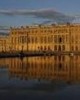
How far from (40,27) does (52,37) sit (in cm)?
783

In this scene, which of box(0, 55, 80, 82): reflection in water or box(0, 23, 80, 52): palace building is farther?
box(0, 23, 80, 52): palace building

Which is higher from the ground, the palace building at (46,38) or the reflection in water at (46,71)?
the palace building at (46,38)

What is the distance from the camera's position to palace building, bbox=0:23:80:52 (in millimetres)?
133750

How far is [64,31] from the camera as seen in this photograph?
13600 centimetres

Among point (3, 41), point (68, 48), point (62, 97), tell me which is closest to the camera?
point (62, 97)

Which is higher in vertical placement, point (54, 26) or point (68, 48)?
point (54, 26)

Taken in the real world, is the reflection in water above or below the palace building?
below

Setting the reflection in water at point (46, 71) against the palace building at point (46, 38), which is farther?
the palace building at point (46, 38)

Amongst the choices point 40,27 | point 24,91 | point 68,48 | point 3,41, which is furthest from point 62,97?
point 3,41

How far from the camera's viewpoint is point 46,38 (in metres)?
141

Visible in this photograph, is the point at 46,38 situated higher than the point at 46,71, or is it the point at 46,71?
the point at 46,38

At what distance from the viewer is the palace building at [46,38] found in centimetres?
13375

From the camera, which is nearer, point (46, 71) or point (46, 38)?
point (46, 71)

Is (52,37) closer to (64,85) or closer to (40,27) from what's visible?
(40,27)
